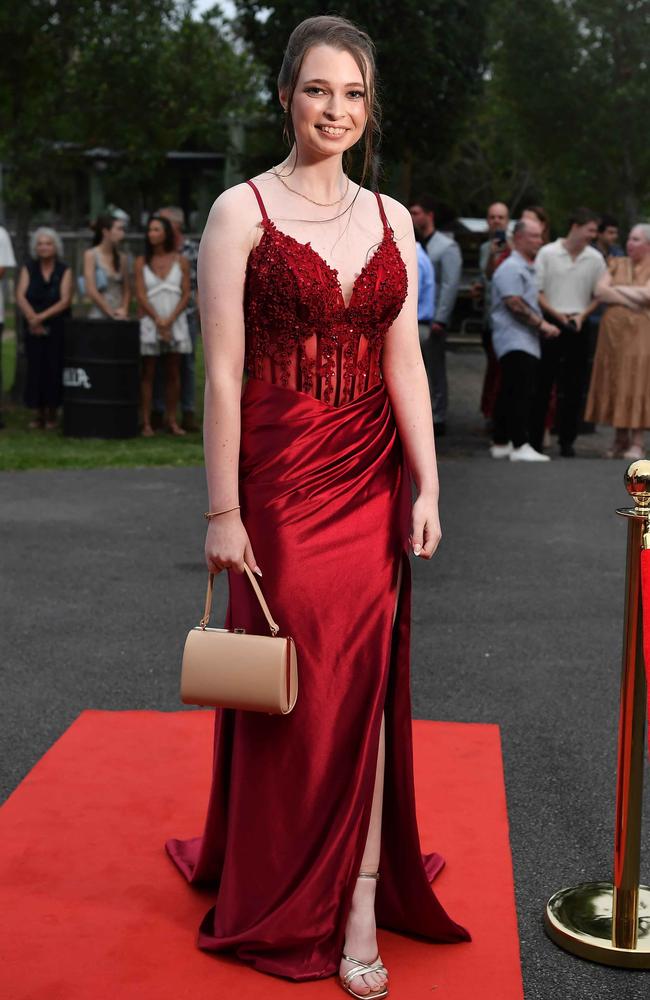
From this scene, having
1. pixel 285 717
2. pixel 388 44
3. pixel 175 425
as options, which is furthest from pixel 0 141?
pixel 285 717

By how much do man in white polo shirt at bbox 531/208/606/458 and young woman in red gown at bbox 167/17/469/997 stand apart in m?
8.67

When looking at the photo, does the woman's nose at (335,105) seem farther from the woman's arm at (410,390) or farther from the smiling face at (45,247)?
the smiling face at (45,247)

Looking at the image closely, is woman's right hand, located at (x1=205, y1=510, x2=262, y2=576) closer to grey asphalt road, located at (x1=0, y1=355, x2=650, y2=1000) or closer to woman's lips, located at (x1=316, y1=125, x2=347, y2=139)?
woman's lips, located at (x1=316, y1=125, x2=347, y2=139)

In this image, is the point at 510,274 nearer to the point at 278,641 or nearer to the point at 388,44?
the point at 388,44

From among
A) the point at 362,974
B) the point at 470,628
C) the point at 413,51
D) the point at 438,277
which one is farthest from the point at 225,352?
the point at 413,51

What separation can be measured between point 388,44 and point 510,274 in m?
6.13

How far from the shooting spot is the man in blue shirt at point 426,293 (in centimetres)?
1180

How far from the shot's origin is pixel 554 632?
6523 mm

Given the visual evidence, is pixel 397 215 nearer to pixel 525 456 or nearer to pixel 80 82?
pixel 525 456

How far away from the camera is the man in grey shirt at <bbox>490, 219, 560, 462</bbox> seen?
11250mm

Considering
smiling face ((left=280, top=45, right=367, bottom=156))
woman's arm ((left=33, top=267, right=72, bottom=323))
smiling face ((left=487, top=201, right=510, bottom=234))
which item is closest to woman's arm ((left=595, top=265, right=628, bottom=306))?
smiling face ((left=487, top=201, right=510, bottom=234))

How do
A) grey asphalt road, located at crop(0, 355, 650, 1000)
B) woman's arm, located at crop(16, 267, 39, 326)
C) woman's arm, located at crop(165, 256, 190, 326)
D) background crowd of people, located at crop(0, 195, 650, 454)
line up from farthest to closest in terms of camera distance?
woman's arm, located at crop(16, 267, 39, 326), woman's arm, located at crop(165, 256, 190, 326), background crowd of people, located at crop(0, 195, 650, 454), grey asphalt road, located at crop(0, 355, 650, 1000)

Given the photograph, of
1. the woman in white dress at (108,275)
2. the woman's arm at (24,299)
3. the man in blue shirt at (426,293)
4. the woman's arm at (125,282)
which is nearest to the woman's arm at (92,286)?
the woman in white dress at (108,275)

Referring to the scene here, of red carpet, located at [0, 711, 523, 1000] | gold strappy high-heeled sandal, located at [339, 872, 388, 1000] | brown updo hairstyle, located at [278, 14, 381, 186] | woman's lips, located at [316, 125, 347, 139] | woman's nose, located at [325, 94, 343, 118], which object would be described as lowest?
red carpet, located at [0, 711, 523, 1000]
